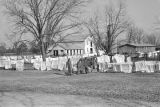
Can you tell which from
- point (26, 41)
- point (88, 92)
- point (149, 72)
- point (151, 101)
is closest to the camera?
point (151, 101)

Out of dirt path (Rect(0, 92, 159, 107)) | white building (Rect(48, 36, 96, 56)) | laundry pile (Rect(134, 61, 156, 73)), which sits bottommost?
dirt path (Rect(0, 92, 159, 107))

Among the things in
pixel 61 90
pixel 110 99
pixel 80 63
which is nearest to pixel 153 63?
pixel 80 63

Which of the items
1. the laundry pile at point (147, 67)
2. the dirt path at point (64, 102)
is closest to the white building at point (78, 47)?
the laundry pile at point (147, 67)

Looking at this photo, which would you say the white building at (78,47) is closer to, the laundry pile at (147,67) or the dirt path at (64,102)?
the laundry pile at (147,67)

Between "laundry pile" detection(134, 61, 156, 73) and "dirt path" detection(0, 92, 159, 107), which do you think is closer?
"dirt path" detection(0, 92, 159, 107)

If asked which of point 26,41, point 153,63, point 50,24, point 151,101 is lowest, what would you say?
point 151,101

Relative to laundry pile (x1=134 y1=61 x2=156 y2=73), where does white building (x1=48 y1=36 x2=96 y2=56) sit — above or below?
above

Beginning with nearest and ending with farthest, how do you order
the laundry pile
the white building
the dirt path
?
the dirt path < the laundry pile < the white building

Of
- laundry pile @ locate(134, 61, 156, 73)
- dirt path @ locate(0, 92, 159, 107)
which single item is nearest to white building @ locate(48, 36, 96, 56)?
laundry pile @ locate(134, 61, 156, 73)

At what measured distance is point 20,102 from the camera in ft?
31.6

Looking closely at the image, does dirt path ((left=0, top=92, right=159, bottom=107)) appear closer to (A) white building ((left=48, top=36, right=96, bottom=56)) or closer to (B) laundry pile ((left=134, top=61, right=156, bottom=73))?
(B) laundry pile ((left=134, top=61, right=156, bottom=73))

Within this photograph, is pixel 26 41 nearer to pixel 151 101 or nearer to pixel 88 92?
pixel 88 92

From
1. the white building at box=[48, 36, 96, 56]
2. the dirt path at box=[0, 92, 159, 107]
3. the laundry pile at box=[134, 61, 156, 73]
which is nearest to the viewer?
the dirt path at box=[0, 92, 159, 107]

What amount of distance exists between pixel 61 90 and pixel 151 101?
4609 mm
